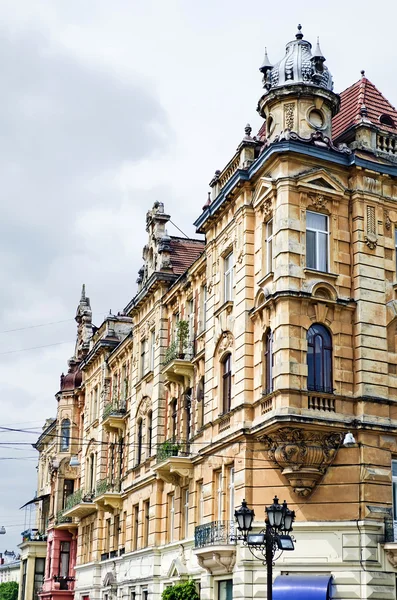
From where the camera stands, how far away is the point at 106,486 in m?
46.1

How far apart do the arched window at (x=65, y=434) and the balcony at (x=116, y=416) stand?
12.5 metres

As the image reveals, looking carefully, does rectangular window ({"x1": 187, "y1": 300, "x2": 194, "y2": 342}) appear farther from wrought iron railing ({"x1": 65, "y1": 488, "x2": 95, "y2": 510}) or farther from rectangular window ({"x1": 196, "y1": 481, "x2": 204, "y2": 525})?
wrought iron railing ({"x1": 65, "y1": 488, "x2": 95, "y2": 510})

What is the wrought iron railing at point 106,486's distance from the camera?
4531 cm

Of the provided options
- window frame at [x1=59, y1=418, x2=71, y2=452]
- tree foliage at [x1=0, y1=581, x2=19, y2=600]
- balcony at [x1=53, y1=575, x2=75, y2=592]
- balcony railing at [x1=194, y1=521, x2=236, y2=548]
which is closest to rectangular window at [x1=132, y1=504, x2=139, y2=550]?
A: balcony railing at [x1=194, y1=521, x2=236, y2=548]

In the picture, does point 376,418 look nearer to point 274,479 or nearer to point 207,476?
point 274,479

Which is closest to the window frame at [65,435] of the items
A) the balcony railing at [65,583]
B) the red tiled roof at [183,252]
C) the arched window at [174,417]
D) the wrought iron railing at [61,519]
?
the wrought iron railing at [61,519]

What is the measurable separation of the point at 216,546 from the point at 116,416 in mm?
17742

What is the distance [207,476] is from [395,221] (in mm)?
10608

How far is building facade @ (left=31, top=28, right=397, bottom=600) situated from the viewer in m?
26.7

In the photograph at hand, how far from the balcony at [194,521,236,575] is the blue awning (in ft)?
6.62

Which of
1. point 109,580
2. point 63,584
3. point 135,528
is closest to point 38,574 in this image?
point 63,584

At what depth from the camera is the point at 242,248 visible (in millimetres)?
30797

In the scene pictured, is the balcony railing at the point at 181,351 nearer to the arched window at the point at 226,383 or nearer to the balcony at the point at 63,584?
the arched window at the point at 226,383

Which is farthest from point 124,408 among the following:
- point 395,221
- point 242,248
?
point 395,221
